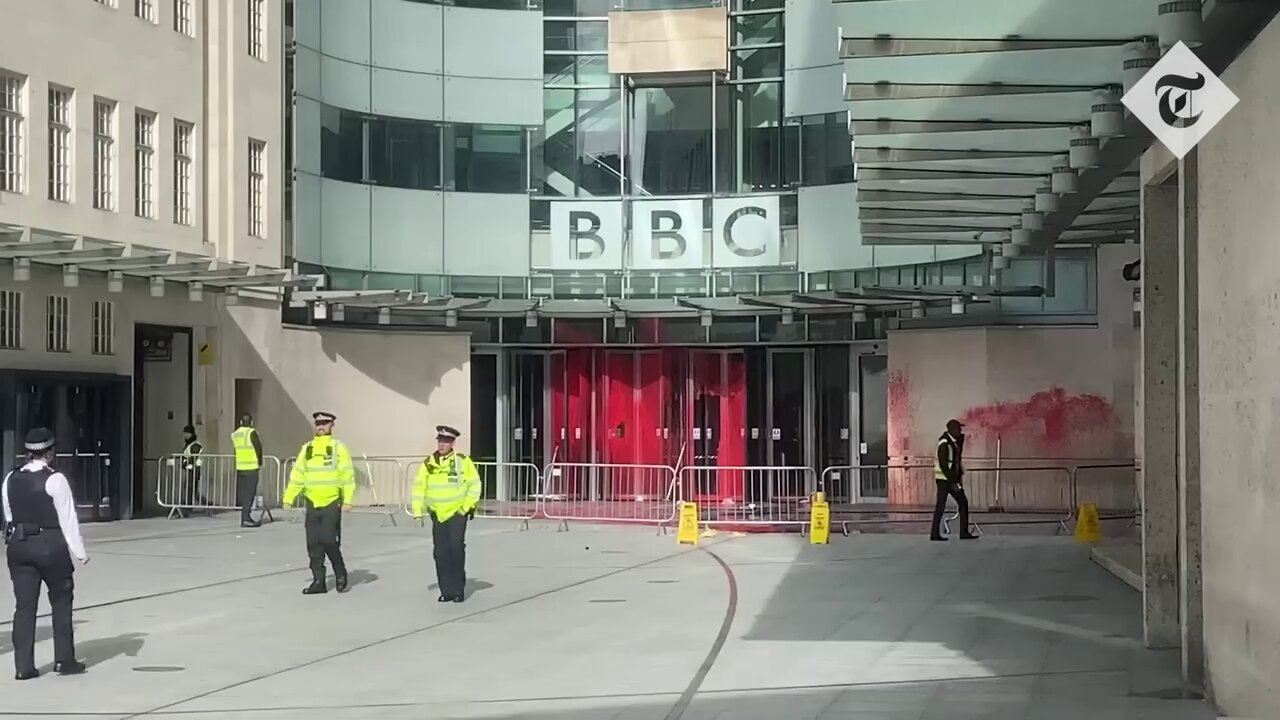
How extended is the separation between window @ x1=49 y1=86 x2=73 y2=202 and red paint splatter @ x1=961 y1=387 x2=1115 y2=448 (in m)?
16.1

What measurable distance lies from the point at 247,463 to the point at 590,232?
34.3ft

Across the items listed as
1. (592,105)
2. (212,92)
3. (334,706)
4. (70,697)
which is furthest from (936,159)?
(592,105)

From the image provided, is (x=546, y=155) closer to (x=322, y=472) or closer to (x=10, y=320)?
(x=10, y=320)

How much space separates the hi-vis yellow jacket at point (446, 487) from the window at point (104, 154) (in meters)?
11.7

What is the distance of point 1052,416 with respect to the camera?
28.2m

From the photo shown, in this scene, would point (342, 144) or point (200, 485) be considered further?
point (342, 144)

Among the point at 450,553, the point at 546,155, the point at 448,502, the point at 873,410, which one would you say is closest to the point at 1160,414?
the point at 448,502

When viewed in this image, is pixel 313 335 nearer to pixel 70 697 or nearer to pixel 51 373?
pixel 51 373

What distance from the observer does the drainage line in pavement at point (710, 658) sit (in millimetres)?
10191

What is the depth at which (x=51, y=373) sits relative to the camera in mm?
24062

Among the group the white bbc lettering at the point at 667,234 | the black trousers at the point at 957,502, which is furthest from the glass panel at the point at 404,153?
the black trousers at the point at 957,502

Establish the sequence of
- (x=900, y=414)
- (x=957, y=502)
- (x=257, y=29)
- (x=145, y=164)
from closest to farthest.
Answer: (x=957, y=502) < (x=145, y=164) < (x=257, y=29) < (x=900, y=414)

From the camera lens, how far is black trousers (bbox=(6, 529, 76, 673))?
36.9ft

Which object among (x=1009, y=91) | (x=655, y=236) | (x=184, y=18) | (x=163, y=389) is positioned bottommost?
(x=163, y=389)
